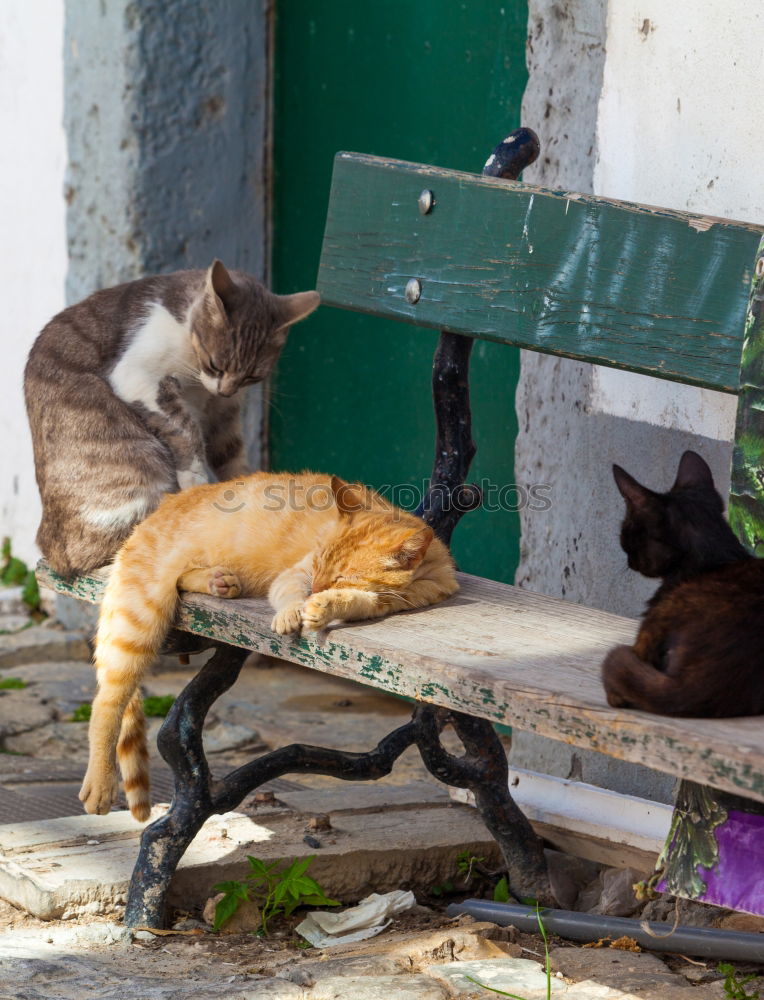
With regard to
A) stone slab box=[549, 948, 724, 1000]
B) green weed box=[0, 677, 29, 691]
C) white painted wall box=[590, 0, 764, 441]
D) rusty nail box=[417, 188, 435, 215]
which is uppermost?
white painted wall box=[590, 0, 764, 441]

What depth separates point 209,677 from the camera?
3.12 meters

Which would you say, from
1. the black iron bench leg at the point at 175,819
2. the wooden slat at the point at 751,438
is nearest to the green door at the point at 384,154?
the black iron bench leg at the point at 175,819

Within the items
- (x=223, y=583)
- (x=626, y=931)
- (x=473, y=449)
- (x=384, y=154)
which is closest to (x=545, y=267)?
(x=473, y=449)

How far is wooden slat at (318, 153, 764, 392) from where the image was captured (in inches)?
105

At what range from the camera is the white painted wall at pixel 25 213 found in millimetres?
5551

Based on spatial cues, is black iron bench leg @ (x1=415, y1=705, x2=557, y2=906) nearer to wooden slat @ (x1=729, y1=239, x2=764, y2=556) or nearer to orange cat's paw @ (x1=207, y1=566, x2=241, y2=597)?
orange cat's paw @ (x1=207, y1=566, x2=241, y2=597)

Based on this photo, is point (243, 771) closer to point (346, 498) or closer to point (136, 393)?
point (346, 498)

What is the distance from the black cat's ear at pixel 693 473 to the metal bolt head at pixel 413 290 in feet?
2.79

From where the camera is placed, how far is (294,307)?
394 centimetres

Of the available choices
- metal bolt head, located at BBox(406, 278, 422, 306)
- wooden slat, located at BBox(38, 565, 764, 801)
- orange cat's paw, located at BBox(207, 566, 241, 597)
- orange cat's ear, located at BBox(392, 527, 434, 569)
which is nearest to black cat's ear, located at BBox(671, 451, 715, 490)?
wooden slat, located at BBox(38, 565, 764, 801)

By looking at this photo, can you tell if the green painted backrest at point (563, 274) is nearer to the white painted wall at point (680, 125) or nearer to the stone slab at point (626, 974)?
the white painted wall at point (680, 125)

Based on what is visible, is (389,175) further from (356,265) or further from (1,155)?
(1,155)

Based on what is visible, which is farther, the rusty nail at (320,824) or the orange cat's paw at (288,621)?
the rusty nail at (320,824)

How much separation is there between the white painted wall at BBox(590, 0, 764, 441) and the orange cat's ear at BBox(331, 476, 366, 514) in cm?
90
